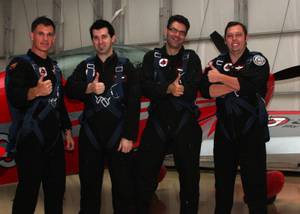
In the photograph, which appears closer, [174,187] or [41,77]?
[41,77]

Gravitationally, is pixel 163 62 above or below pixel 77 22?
below

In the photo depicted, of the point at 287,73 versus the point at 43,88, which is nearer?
the point at 43,88

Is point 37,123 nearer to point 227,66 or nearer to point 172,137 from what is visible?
point 172,137

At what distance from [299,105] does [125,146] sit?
26.9 feet

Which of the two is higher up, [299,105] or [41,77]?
[41,77]

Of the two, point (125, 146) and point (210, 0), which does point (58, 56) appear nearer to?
point (125, 146)

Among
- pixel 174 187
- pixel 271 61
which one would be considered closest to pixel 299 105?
pixel 271 61

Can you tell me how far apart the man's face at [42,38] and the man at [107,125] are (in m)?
0.35

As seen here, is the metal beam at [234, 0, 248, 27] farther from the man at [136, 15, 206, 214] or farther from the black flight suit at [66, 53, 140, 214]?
the black flight suit at [66, 53, 140, 214]

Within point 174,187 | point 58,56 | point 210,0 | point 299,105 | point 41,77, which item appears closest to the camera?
point 41,77

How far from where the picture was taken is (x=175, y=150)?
3.52 metres

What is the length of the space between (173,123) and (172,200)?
254cm

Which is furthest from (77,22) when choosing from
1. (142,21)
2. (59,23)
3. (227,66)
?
(227,66)

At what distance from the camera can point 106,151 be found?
345cm
